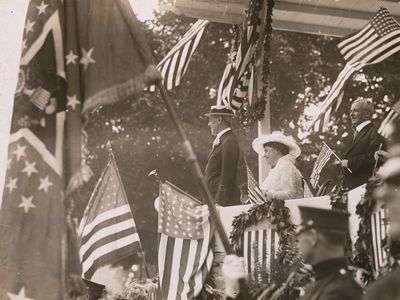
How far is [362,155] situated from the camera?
6.19 meters

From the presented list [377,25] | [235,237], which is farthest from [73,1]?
[377,25]

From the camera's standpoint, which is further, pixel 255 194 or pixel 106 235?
pixel 106 235

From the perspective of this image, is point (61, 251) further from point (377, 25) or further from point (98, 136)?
point (98, 136)

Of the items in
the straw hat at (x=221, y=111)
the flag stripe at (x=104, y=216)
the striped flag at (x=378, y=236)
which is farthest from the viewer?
the flag stripe at (x=104, y=216)

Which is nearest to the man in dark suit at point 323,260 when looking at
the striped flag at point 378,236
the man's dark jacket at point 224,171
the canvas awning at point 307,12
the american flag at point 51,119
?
the striped flag at point 378,236

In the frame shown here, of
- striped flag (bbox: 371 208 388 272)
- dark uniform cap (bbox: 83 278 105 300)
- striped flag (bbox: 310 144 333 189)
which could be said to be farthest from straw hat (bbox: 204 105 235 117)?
striped flag (bbox: 371 208 388 272)

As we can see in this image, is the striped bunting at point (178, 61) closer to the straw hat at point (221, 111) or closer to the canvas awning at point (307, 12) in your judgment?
the canvas awning at point (307, 12)

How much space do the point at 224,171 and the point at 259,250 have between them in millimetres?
1355

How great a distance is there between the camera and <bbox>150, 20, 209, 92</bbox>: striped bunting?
8.85 meters

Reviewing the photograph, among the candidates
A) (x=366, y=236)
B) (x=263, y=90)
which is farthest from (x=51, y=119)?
(x=263, y=90)

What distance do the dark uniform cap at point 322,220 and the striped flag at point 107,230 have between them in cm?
379

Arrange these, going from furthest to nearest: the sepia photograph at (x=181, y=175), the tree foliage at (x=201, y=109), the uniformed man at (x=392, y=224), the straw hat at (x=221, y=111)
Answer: the tree foliage at (x=201, y=109)
the straw hat at (x=221, y=111)
the sepia photograph at (x=181, y=175)
the uniformed man at (x=392, y=224)

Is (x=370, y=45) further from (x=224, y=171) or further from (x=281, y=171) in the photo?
(x=224, y=171)

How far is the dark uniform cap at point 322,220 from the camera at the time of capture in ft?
13.2
